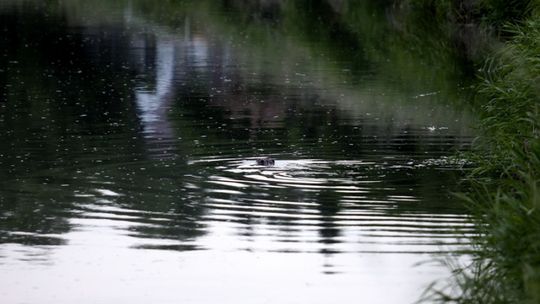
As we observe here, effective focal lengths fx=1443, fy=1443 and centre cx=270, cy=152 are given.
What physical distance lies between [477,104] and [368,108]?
165cm

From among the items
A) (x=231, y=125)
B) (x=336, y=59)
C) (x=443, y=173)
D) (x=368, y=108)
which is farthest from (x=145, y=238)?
(x=336, y=59)

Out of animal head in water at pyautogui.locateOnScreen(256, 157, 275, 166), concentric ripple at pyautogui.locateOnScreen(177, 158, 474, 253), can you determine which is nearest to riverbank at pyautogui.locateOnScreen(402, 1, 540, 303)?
concentric ripple at pyautogui.locateOnScreen(177, 158, 474, 253)

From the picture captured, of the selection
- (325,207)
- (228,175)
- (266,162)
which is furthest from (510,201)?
(266,162)

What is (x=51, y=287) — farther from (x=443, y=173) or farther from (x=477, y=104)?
(x=477, y=104)

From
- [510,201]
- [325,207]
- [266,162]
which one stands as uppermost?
[510,201]

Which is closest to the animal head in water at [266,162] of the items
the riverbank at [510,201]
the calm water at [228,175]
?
the calm water at [228,175]

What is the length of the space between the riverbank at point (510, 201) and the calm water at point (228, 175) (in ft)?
1.34

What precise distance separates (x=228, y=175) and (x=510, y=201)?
6332 millimetres

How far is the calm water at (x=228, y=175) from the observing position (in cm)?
1041

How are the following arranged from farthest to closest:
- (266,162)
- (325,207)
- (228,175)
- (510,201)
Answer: (266,162) < (228,175) < (325,207) < (510,201)

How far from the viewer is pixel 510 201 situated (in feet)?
27.7

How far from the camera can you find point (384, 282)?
403 inches

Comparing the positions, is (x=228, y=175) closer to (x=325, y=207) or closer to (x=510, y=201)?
(x=325, y=207)

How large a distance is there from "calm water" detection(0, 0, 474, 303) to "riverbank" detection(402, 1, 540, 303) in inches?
16.0
